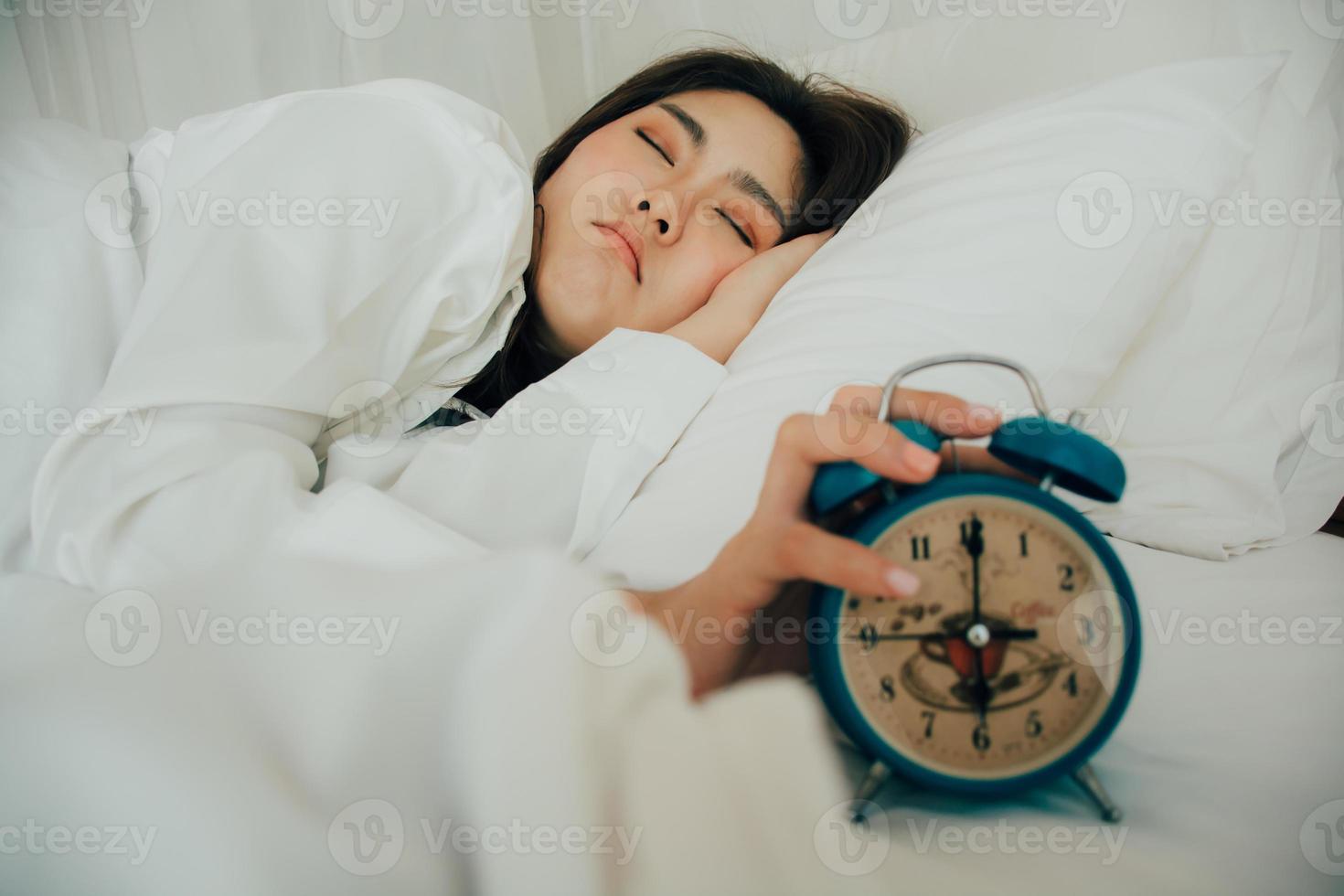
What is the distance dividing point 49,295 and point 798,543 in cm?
71

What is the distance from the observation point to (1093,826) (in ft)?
1.47

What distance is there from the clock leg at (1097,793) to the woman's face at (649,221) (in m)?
0.69

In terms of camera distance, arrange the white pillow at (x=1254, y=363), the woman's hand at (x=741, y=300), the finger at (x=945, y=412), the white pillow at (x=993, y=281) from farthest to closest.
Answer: the woman's hand at (x=741, y=300)
the white pillow at (x=1254, y=363)
the white pillow at (x=993, y=281)
the finger at (x=945, y=412)

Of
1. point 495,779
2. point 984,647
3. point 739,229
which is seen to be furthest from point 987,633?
point 739,229

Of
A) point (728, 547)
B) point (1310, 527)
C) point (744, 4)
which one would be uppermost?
point (744, 4)

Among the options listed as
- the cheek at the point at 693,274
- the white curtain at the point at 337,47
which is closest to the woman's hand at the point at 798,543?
the cheek at the point at 693,274

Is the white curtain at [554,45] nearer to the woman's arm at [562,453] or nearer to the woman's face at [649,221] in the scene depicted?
the woman's face at [649,221]

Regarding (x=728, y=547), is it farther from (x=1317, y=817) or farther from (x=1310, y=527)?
(x=1310, y=527)

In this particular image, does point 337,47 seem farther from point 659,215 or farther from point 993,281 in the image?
point 993,281

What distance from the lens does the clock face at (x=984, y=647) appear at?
43 centimetres

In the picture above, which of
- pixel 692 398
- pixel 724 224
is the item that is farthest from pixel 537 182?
pixel 692 398

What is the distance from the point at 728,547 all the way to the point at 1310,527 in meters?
0.66

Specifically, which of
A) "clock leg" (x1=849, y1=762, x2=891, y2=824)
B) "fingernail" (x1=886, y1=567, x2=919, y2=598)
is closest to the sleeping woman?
"fingernail" (x1=886, y1=567, x2=919, y2=598)

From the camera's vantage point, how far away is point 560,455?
2.40 ft
